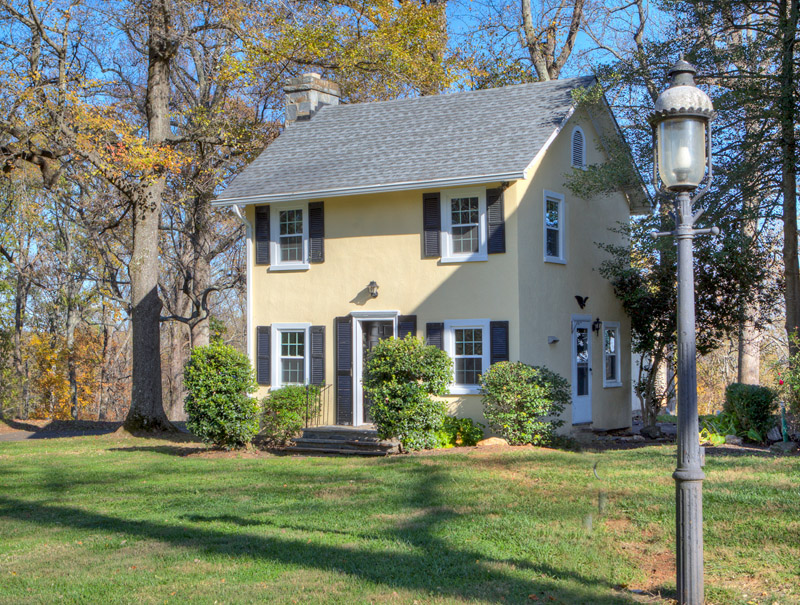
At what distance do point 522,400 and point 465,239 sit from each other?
3.41 metres

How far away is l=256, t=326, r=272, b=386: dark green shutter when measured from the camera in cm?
1692

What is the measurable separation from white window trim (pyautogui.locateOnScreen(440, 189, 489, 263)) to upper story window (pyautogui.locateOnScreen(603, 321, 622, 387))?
402cm

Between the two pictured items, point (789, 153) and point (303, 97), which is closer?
point (789, 153)

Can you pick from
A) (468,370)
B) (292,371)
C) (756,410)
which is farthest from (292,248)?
(756,410)

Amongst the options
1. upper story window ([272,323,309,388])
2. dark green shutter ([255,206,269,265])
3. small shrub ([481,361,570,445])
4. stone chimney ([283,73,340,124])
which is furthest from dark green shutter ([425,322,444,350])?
stone chimney ([283,73,340,124])

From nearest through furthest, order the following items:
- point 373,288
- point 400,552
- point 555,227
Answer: point 400,552 → point 373,288 → point 555,227

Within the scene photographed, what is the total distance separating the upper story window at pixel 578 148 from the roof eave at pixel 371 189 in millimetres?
3082

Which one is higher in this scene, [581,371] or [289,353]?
[289,353]

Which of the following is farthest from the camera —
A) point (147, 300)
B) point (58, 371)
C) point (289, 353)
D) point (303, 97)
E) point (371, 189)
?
point (58, 371)

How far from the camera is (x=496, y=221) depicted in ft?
49.0

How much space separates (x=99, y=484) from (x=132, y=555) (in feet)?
14.4

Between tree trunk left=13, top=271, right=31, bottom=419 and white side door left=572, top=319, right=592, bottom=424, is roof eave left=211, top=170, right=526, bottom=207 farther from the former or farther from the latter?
tree trunk left=13, top=271, right=31, bottom=419

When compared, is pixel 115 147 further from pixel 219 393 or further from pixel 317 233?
pixel 219 393

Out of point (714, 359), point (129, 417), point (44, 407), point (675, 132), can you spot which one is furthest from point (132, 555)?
point (714, 359)
